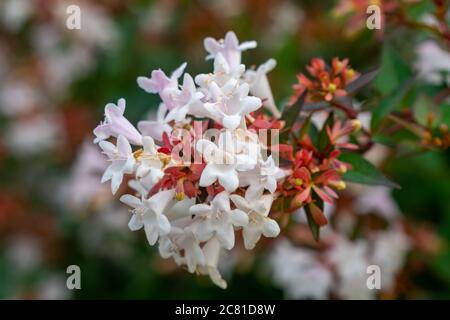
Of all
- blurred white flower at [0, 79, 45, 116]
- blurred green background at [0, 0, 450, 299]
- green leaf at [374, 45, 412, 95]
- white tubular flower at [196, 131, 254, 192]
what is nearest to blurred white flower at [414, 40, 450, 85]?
green leaf at [374, 45, 412, 95]

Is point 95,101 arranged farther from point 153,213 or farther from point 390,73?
point 153,213

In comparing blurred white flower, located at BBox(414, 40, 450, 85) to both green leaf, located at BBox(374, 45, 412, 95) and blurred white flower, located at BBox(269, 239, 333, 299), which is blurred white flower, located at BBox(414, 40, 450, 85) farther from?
blurred white flower, located at BBox(269, 239, 333, 299)

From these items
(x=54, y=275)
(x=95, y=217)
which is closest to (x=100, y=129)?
(x=95, y=217)

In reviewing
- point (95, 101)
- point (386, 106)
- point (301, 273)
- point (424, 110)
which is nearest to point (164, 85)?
point (386, 106)

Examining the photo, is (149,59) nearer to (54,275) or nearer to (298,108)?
(54,275)

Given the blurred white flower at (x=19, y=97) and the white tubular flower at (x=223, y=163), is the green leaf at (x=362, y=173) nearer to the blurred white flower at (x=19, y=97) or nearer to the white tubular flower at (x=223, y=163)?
the white tubular flower at (x=223, y=163)

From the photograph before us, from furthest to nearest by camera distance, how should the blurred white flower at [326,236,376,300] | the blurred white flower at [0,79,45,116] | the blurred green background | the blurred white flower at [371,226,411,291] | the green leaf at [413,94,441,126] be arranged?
the blurred white flower at [0,79,45,116]
the blurred green background
the blurred white flower at [371,226,411,291]
the blurred white flower at [326,236,376,300]
the green leaf at [413,94,441,126]

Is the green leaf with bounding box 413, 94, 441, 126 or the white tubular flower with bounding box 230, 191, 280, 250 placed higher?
the green leaf with bounding box 413, 94, 441, 126

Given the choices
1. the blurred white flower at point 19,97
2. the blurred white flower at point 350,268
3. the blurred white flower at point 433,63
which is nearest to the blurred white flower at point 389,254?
the blurred white flower at point 350,268
